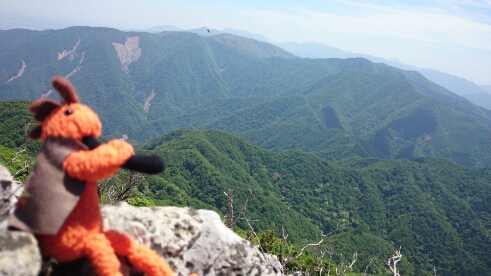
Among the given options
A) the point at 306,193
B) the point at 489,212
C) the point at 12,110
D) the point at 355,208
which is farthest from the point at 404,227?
the point at 12,110

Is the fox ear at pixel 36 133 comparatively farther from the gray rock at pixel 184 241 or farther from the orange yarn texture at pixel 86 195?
the gray rock at pixel 184 241

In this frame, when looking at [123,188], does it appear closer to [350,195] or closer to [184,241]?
[184,241]

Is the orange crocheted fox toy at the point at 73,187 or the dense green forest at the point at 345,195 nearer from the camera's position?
the orange crocheted fox toy at the point at 73,187

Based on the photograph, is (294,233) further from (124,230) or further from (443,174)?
(443,174)

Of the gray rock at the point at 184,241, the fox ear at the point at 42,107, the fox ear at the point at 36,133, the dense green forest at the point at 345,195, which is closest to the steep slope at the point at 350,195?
the dense green forest at the point at 345,195

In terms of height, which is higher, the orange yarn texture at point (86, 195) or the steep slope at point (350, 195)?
the orange yarn texture at point (86, 195)

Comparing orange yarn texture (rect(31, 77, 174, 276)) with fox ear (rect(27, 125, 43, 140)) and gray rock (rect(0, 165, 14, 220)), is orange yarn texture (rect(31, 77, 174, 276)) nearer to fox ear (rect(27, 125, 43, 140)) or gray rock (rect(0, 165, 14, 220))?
fox ear (rect(27, 125, 43, 140))
